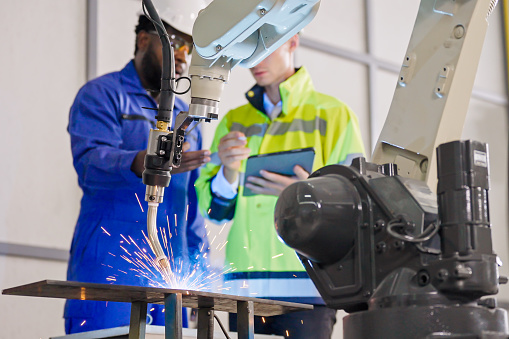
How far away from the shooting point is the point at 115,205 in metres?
2.97

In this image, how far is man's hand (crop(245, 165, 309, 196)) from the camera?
9.95 feet

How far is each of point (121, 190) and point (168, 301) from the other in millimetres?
1244

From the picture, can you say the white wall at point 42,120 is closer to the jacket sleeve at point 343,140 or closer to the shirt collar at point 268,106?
the shirt collar at point 268,106

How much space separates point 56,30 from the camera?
3.98 m

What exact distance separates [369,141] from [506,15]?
1963 millimetres

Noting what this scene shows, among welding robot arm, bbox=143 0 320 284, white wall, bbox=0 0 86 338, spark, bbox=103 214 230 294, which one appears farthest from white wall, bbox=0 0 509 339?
welding robot arm, bbox=143 0 320 284

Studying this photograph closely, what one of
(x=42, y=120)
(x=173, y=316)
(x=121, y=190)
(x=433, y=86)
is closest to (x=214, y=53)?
(x=433, y=86)

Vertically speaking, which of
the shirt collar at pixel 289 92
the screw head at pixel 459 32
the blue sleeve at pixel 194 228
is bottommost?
the blue sleeve at pixel 194 228

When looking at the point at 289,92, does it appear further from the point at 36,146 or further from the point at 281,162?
the point at 36,146

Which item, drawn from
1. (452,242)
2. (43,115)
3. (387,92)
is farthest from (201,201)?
(387,92)

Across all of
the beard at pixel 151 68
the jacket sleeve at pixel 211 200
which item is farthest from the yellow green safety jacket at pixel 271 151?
the beard at pixel 151 68

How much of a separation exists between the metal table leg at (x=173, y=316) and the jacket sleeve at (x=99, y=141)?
3.69ft

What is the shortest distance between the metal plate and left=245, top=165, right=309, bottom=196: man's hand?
3.33ft

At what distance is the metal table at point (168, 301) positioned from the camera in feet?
5.56
